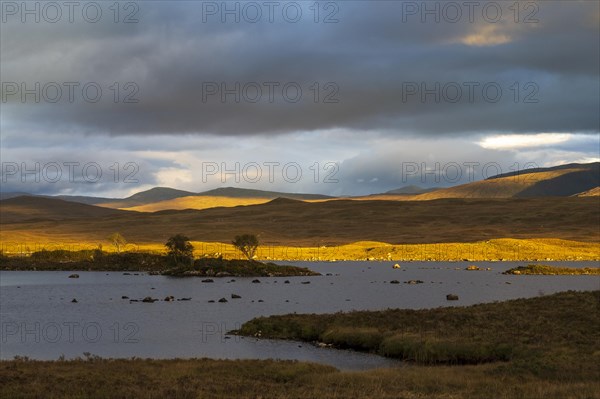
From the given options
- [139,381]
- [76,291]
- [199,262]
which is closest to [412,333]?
[139,381]

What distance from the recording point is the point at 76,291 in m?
99.6

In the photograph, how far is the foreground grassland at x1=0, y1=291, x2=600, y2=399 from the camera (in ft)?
91.0

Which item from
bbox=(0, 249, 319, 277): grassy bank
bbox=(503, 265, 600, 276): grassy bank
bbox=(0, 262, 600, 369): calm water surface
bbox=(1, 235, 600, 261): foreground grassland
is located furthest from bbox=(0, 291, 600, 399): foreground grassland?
bbox=(1, 235, 600, 261): foreground grassland

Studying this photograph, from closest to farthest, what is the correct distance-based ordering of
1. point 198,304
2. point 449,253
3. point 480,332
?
point 480,332 → point 198,304 → point 449,253

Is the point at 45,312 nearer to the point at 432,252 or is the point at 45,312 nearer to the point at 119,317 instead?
the point at 119,317

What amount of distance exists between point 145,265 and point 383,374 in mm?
125571

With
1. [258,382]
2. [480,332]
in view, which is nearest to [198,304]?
[480,332]

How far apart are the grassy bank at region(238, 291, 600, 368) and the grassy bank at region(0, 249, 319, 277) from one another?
235ft

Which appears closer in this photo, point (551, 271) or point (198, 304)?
point (198, 304)

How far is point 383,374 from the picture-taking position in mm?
34031

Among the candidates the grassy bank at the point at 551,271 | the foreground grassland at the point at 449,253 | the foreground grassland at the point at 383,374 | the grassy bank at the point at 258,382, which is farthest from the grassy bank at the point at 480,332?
the foreground grassland at the point at 449,253

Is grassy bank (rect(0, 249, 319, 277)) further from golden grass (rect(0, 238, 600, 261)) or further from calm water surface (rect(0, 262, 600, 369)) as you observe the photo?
golden grass (rect(0, 238, 600, 261))

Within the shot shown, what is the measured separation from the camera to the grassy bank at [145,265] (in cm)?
13250

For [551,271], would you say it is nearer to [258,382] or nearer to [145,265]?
[145,265]
